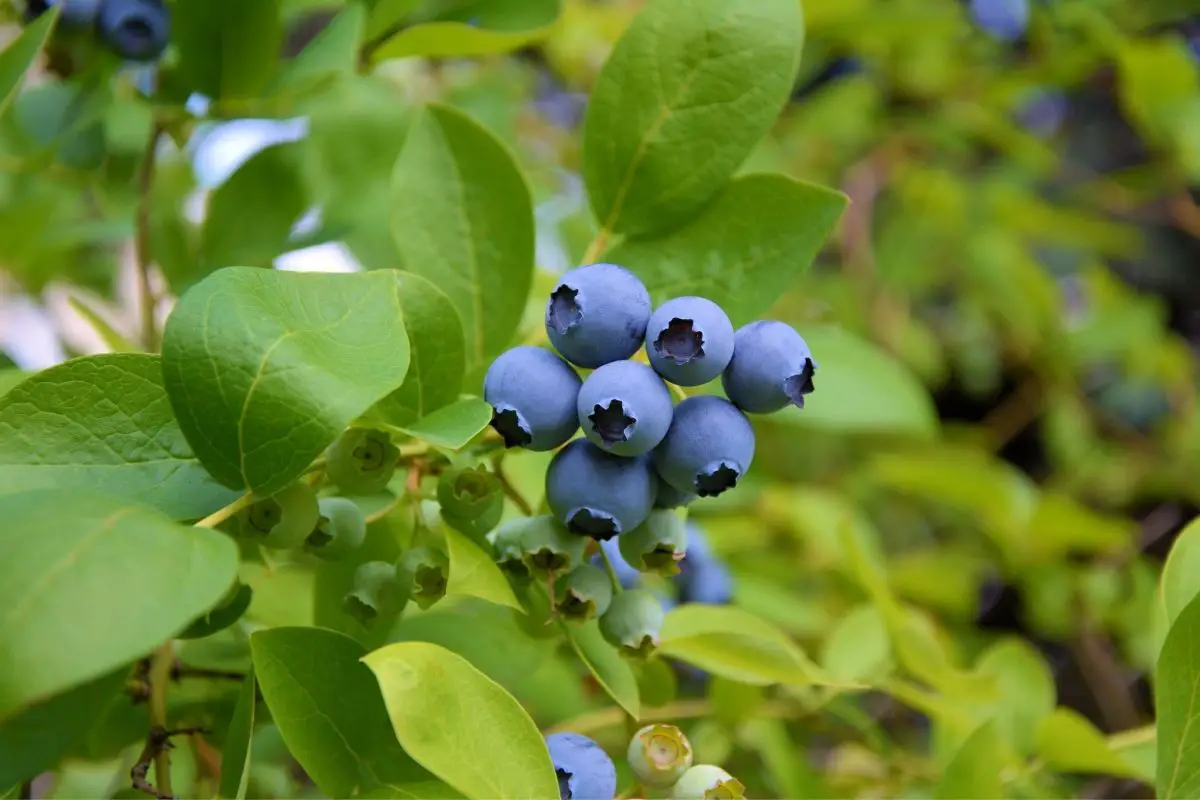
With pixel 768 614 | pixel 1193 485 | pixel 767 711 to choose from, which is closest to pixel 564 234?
pixel 768 614

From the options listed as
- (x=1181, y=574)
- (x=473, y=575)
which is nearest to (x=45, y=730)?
(x=473, y=575)

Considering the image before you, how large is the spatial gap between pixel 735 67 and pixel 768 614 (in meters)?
0.75

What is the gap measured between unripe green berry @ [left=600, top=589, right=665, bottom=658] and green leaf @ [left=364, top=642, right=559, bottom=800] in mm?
94

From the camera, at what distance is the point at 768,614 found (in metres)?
1.25

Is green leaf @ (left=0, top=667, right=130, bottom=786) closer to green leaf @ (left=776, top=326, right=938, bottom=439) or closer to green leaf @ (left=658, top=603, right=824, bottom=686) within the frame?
green leaf @ (left=658, top=603, right=824, bottom=686)

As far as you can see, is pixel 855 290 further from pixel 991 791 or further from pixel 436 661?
pixel 436 661

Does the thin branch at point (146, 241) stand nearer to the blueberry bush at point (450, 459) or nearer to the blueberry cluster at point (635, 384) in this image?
the blueberry bush at point (450, 459)

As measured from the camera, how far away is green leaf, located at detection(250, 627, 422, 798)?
57cm

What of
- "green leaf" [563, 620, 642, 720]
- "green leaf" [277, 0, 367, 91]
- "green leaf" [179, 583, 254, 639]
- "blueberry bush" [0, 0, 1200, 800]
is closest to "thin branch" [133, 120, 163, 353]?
"blueberry bush" [0, 0, 1200, 800]

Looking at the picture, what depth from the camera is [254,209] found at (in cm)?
98

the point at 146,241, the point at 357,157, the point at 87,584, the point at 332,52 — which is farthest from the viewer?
the point at 357,157

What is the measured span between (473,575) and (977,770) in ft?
1.22

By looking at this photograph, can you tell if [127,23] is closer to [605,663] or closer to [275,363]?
[275,363]

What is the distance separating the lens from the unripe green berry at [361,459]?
1.94ft
